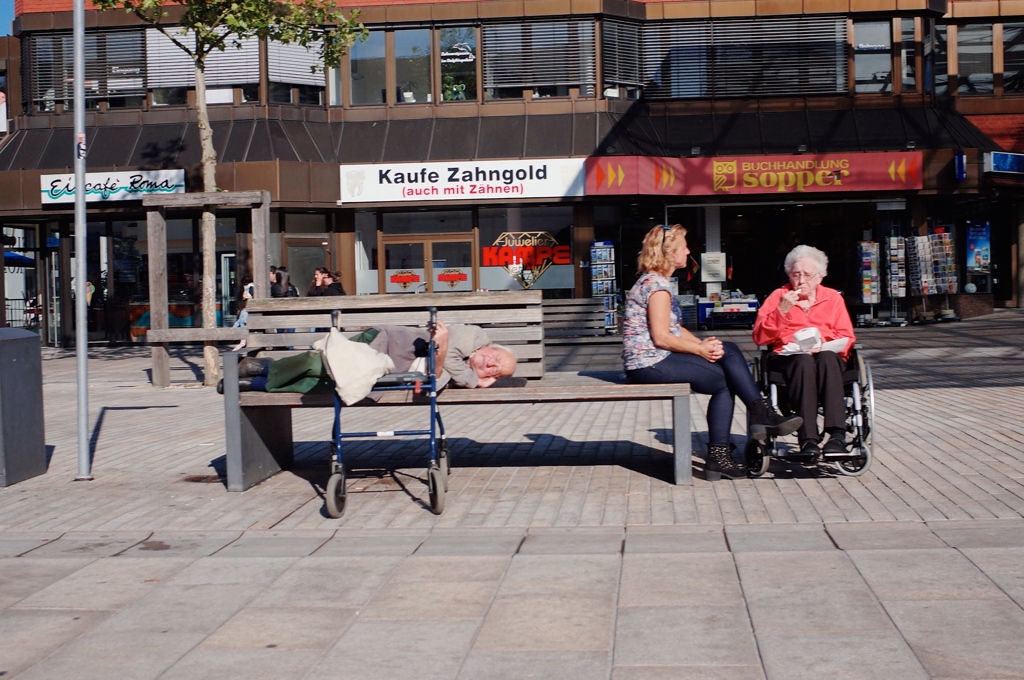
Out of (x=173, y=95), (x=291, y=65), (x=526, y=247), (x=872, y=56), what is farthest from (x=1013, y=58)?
(x=173, y=95)

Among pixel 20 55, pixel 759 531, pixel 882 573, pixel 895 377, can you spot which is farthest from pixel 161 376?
pixel 20 55

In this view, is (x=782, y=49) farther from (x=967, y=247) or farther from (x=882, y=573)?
(x=882, y=573)

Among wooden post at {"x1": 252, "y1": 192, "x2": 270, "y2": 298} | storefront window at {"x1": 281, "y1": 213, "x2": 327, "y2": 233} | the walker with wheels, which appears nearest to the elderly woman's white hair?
the walker with wheels

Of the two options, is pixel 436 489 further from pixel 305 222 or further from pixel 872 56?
pixel 872 56

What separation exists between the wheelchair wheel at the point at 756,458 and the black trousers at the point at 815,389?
0.26 meters

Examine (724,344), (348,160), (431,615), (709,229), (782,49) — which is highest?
(782,49)

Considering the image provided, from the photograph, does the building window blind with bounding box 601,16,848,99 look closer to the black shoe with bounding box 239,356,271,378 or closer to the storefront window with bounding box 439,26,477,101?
the storefront window with bounding box 439,26,477,101

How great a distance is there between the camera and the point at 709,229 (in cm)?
2611

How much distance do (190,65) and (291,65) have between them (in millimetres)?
2293

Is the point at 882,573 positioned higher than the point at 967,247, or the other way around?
the point at 967,247

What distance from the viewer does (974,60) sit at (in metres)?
27.3

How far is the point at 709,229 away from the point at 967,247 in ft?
21.1

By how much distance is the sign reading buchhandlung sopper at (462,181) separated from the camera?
24281 millimetres

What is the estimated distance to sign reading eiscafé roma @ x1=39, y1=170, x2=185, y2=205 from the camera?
24.3m
